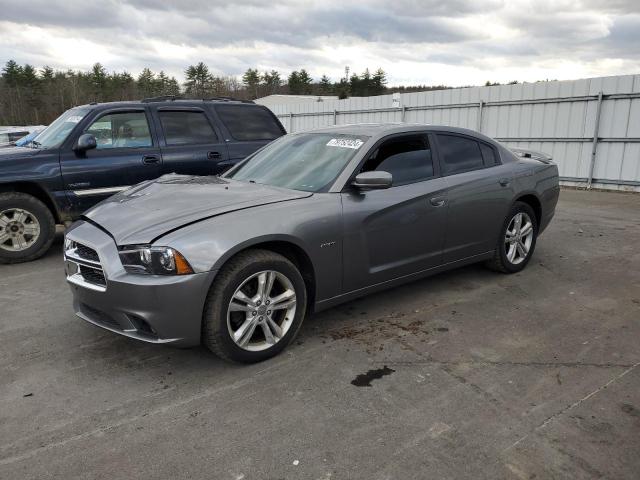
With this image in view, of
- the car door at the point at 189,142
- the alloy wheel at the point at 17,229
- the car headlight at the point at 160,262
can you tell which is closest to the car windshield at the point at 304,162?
the car headlight at the point at 160,262

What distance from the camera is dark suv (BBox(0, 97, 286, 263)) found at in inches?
228

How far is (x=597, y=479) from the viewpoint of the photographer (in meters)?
2.26

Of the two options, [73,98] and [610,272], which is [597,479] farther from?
[73,98]

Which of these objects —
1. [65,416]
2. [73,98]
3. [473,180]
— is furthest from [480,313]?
[73,98]

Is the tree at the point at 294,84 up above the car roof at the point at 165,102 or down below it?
above

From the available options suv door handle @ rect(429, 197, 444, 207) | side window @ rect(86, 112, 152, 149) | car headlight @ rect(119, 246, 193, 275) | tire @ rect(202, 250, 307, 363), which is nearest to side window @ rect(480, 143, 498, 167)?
suv door handle @ rect(429, 197, 444, 207)

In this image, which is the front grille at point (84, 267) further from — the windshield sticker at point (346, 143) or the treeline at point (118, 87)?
the treeline at point (118, 87)

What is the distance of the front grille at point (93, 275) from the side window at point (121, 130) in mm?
3331

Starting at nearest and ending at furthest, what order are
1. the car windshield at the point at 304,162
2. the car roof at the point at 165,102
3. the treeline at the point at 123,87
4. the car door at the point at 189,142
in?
the car windshield at the point at 304,162 < the car roof at the point at 165,102 < the car door at the point at 189,142 < the treeline at the point at 123,87

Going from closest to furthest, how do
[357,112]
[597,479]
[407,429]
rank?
[597,479] < [407,429] < [357,112]

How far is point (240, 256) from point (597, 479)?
222cm

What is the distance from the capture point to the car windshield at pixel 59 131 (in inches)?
239

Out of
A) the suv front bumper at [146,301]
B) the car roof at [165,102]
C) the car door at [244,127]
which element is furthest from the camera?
the car door at [244,127]

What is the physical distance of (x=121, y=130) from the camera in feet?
20.8
